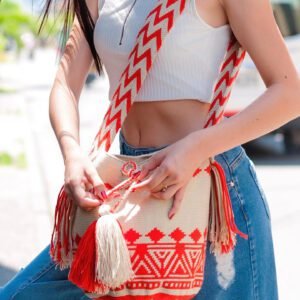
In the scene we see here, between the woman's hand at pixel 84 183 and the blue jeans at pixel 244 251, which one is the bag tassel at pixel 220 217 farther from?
the woman's hand at pixel 84 183

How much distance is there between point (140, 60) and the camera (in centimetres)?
232

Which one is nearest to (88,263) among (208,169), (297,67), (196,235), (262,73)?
(196,235)

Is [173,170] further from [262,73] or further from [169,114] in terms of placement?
[262,73]

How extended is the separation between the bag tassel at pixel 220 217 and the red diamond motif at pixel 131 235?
22cm

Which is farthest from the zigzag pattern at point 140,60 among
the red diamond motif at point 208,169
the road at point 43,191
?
the road at point 43,191

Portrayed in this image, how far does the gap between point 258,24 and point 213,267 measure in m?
0.61

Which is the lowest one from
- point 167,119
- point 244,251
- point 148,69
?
point 244,251

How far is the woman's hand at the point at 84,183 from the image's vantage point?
87.7 inches

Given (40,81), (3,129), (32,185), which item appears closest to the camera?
(32,185)

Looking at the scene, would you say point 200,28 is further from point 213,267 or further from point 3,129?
point 3,129

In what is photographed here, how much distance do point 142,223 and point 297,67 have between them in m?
8.56

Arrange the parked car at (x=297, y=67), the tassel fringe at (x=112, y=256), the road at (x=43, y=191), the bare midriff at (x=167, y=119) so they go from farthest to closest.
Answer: the parked car at (x=297, y=67) → the road at (x=43, y=191) → the bare midriff at (x=167, y=119) → the tassel fringe at (x=112, y=256)

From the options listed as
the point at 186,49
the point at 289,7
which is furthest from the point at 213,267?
the point at 289,7

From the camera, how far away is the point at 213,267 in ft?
7.88
